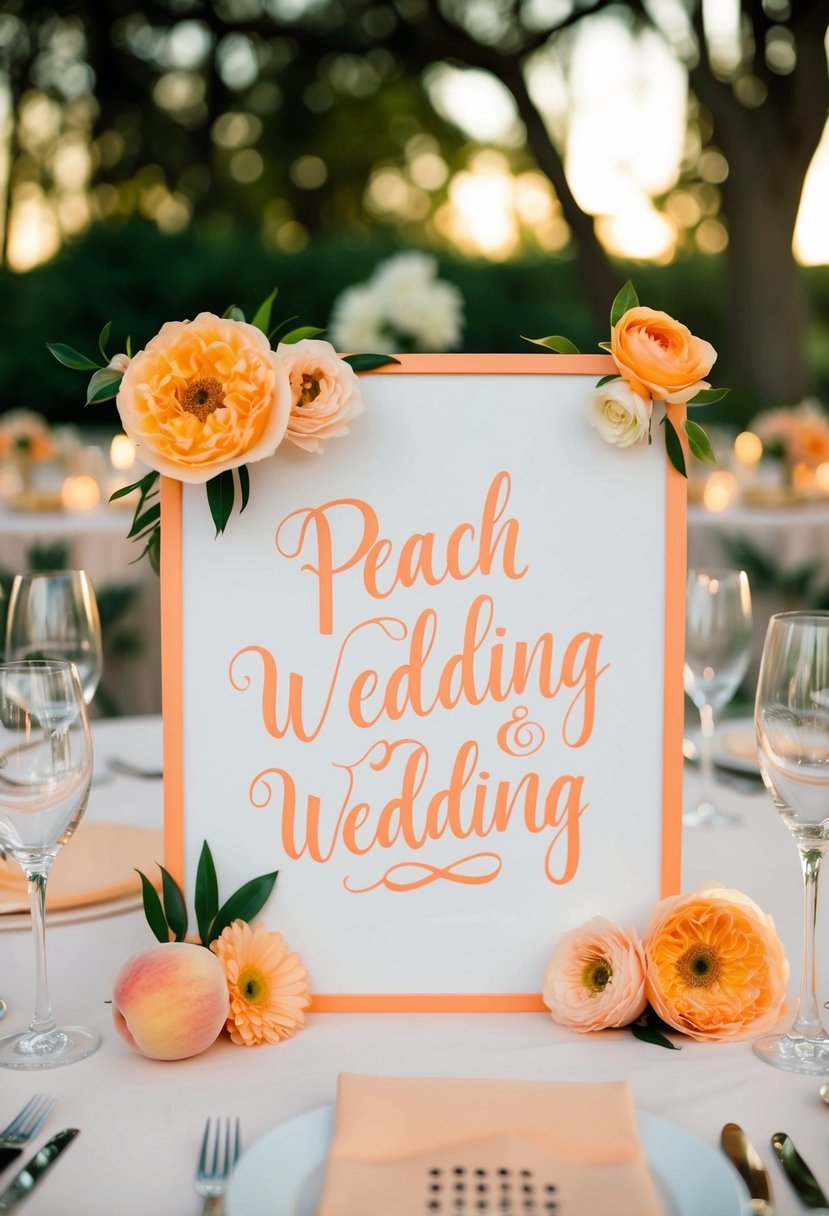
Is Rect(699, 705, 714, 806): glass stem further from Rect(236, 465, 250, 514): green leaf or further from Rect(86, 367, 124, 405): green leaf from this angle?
Rect(86, 367, 124, 405): green leaf

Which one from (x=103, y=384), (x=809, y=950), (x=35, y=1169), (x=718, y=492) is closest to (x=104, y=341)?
(x=103, y=384)

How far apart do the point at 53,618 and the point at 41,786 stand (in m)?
0.56

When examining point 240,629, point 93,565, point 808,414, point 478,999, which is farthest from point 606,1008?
point 808,414

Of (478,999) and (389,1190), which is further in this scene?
(478,999)

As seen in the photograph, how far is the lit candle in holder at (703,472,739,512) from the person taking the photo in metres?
3.70

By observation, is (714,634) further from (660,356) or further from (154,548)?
(154,548)

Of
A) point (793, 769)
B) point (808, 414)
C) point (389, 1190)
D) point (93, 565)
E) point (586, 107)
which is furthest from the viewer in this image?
point (586, 107)

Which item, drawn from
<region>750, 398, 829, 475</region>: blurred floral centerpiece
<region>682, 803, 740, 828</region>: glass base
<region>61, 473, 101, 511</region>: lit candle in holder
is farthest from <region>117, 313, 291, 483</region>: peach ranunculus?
<region>750, 398, 829, 475</region>: blurred floral centerpiece

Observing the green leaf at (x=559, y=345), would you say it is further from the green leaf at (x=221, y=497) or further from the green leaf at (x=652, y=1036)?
the green leaf at (x=652, y=1036)

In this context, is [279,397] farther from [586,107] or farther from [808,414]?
[586,107]

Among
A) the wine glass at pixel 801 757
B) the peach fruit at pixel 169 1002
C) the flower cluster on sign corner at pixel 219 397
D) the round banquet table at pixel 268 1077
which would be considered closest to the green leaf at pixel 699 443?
the wine glass at pixel 801 757

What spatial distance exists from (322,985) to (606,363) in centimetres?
49

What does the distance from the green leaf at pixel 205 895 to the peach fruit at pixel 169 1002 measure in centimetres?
7

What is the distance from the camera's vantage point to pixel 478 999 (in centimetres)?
86
